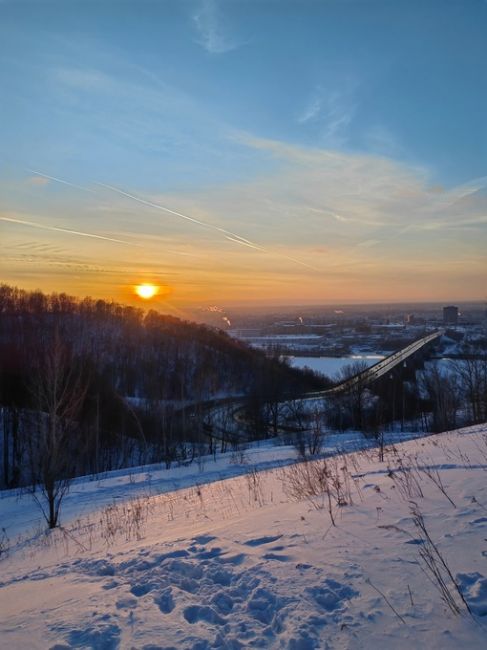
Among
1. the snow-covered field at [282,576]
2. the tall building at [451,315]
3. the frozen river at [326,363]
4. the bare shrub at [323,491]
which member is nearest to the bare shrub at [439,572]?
the snow-covered field at [282,576]

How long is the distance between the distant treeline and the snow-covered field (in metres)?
6.33

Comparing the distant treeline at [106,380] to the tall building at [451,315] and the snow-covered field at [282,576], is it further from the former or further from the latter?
the tall building at [451,315]

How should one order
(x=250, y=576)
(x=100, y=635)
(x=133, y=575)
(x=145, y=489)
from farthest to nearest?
1. (x=145, y=489)
2. (x=133, y=575)
3. (x=250, y=576)
4. (x=100, y=635)

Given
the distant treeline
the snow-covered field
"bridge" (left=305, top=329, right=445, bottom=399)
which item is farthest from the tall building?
the snow-covered field

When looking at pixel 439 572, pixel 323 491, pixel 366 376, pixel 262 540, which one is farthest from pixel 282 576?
pixel 366 376

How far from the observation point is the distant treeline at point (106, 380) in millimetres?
19844

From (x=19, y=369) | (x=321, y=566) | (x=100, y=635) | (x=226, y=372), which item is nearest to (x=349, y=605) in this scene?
(x=321, y=566)

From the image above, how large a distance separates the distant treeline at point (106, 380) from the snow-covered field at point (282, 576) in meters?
6.33

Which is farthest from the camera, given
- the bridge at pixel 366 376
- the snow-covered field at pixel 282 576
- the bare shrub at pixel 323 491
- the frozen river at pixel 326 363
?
the frozen river at pixel 326 363

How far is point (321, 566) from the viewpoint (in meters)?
4.86

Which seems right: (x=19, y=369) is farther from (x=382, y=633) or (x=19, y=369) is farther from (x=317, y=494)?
(x=382, y=633)

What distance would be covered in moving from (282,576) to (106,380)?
41868 millimetres

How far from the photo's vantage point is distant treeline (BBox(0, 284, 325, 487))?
19.8m

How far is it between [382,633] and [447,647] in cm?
50
